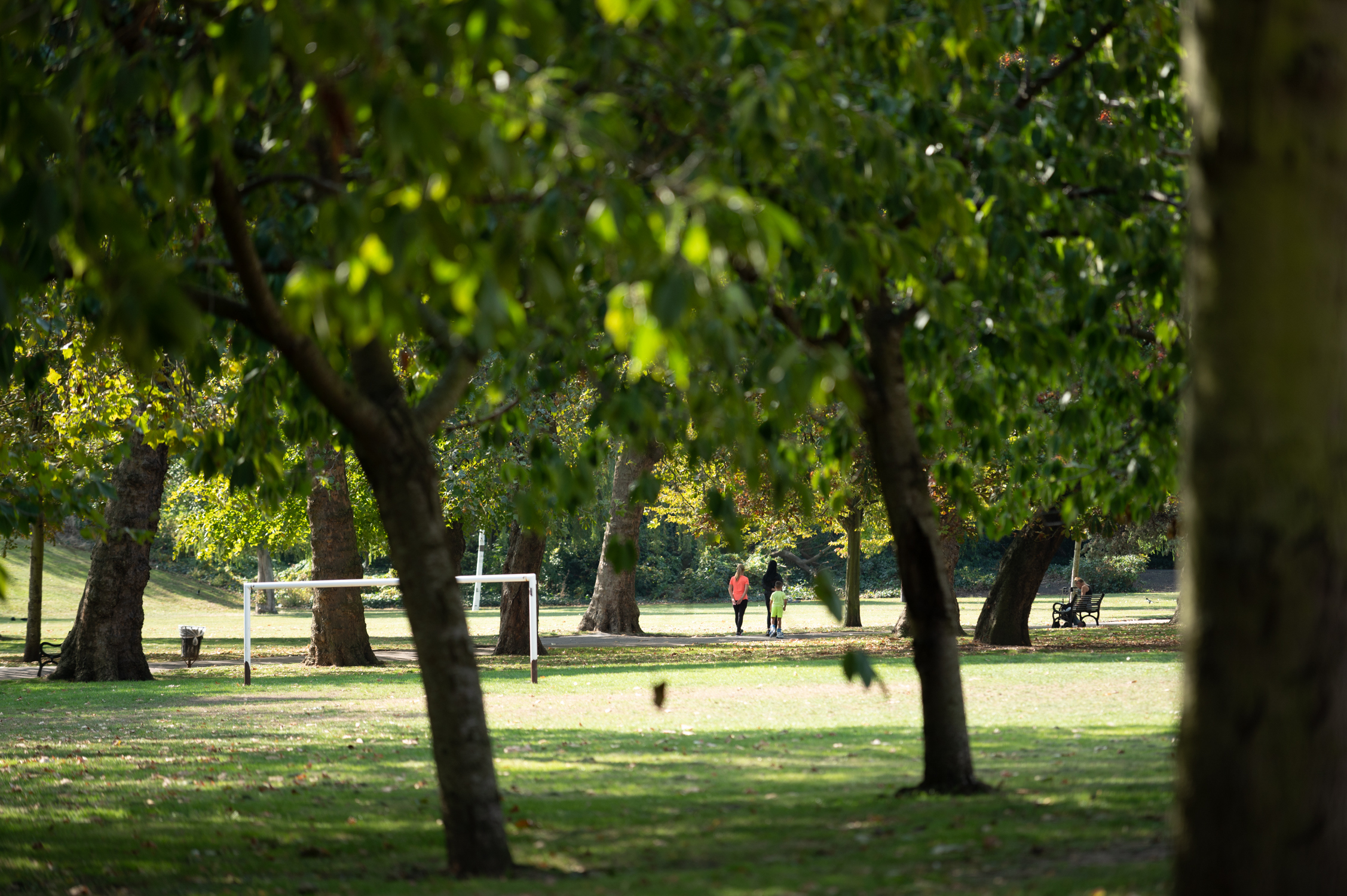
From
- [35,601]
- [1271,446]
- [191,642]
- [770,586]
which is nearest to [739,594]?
[770,586]

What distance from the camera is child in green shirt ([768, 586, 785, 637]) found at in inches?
1303

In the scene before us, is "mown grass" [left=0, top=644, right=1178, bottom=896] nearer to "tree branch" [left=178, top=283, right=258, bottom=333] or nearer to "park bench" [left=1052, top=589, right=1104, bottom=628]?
"tree branch" [left=178, top=283, right=258, bottom=333]

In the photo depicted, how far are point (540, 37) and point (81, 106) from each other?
13.3 feet

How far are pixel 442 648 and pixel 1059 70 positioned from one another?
16.0 feet

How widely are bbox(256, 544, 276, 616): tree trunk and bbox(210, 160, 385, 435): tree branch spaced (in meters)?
52.7

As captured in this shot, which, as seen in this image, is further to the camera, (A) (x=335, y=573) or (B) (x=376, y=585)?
(A) (x=335, y=573)

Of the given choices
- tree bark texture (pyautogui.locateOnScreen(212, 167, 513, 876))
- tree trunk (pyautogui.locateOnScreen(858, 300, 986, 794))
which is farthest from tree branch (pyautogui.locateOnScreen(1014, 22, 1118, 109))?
tree bark texture (pyautogui.locateOnScreen(212, 167, 513, 876))

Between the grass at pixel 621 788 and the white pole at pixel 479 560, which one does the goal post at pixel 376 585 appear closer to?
the grass at pixel 621 788

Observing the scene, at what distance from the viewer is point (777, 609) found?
33281 mm

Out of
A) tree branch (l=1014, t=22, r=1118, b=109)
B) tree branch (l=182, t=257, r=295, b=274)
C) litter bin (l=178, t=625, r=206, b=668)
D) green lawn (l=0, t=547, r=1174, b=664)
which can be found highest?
tree branch (l=1014, t=22, r=1118, b=109)

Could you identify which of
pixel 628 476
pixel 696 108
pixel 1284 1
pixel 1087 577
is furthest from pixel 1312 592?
pixel 1087 577

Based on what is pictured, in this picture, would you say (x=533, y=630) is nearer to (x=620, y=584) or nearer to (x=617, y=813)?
(x=617, y=813)

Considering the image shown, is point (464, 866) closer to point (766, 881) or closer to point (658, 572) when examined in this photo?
point (766, 881)

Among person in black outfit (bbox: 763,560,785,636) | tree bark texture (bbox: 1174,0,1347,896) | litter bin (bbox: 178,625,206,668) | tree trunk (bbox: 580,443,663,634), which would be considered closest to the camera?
tree bark texture (bbox: 1174,0,1347,896)
